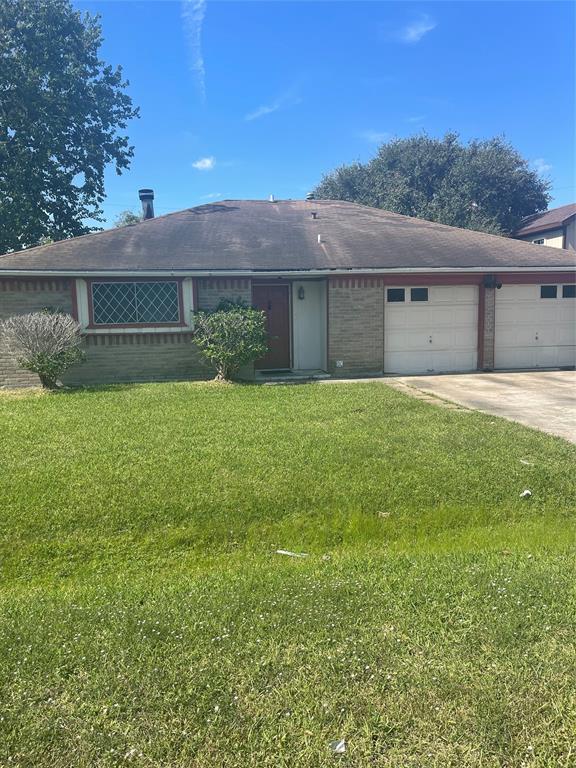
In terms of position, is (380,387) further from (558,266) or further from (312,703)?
(312,703)

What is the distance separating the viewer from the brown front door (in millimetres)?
13609

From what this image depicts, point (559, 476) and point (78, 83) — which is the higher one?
point (78, 83)

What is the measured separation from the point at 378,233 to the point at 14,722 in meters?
14.6

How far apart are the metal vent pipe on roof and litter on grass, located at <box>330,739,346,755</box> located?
17789 mm

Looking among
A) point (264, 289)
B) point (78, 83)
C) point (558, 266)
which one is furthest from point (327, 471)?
point (78, 83)

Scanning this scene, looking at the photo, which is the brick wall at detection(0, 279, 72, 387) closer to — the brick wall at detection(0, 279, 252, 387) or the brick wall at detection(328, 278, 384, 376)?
the brick wall at detection(0, 279, 252, 387)

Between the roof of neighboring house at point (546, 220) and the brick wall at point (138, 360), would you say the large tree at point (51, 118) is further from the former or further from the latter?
the roof of neighboring house at point (546, 220)

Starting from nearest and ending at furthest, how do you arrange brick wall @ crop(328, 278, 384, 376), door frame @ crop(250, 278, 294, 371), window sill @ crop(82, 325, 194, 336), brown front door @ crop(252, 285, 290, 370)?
window sill @ crop(82, 325, 194, 336), brick wall @ crop(328, 278, 384, 376), door frame @ crop(250, 278, 294, 371), brown front door @ crop(252, 285, 290, 370)

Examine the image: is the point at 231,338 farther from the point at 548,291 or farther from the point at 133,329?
the point at 548,291

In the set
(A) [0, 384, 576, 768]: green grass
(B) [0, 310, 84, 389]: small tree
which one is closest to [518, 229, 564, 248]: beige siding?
(A) [0, 384, 576, 768]: green grass

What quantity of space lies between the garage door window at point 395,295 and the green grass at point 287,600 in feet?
22.6

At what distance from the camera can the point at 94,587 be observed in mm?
3613

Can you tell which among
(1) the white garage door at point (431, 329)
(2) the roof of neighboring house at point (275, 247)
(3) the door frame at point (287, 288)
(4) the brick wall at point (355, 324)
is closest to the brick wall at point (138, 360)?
(2) the roof of neighboring house at point (275, 247)

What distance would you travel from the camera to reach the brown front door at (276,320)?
44.7 feet
